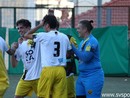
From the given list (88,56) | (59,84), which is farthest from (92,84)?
(59,84)

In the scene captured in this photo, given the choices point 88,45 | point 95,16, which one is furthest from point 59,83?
point 95,16

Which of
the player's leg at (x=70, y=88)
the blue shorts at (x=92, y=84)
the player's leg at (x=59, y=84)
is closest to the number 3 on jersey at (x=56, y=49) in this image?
the player's leg at (x=59, y=84)

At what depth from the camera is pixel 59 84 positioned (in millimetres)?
7344

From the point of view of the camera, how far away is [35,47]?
827cm

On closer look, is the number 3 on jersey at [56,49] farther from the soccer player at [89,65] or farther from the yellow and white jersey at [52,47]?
the soccer player at [89,65]

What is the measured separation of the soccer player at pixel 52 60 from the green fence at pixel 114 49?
9606mm

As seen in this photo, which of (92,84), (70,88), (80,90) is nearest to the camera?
(92,84)

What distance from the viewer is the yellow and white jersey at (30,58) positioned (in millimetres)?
8305

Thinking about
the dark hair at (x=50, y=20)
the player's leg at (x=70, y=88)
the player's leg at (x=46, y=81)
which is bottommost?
the player's leg at (x=70, y=88)

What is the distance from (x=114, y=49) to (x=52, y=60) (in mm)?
9906

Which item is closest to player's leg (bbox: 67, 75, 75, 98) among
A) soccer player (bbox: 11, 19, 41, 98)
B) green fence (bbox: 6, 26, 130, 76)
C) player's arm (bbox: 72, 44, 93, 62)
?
soccer player (bbox: 11, 19, 41, 98)

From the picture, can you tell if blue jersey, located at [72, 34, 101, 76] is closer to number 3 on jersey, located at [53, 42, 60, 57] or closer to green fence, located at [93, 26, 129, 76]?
number 3 on jersey, located at [53, 42, 60, 57]

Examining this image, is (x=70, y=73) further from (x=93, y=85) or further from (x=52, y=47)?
(x=52, y=47)

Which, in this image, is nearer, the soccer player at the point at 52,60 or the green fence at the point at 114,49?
the soccer player at the point at 52,60
